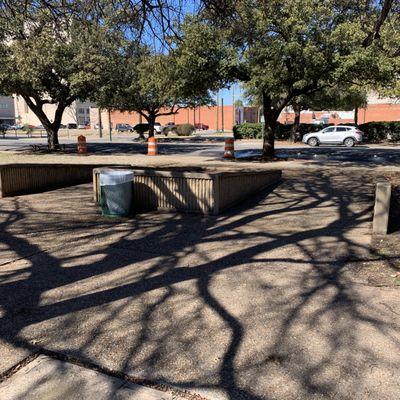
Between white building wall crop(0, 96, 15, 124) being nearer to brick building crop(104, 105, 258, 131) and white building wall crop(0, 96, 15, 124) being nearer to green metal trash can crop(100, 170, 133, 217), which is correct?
brick building crop(104, 105, 258, 131)

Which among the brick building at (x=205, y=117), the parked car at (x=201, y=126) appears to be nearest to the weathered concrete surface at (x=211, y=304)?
the parked car at (x=201, y=126)

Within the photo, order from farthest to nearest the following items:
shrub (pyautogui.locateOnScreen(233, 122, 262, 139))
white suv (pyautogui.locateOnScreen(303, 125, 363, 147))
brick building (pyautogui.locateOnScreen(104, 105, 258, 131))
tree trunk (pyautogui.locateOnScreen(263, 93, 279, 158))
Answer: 1. brick building (pyautogui.locateOnScreen(104, 105, 258, 131))
2. shrub (pyautogui.locateOnScreen(233, 122, 262, 139))
3. white suv (pyautogui.locateOnScreen(303, 125, 363, 147))
4. tree trunk (pyautogui.locateOnScreen(263, 93, 279, 158))

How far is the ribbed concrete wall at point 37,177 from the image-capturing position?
397 inches

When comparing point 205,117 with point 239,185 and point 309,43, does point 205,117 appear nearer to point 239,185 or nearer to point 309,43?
point 309,43

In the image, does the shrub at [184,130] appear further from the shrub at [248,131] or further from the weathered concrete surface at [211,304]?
the weathered concrete surface at [211,304]

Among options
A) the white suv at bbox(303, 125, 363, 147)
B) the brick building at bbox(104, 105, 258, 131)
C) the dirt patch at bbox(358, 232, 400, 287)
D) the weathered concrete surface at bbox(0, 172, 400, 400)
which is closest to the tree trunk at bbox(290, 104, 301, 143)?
the white suv at bbox(303, 125, 363, 147)

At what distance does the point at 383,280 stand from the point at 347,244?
57.1 inches

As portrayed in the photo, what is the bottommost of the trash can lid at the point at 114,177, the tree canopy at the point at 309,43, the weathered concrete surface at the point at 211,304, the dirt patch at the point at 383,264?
the dirt patch at the point at 383,264

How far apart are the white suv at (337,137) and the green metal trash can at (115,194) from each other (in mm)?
24162

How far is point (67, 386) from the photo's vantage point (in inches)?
116

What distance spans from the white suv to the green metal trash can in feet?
79.3

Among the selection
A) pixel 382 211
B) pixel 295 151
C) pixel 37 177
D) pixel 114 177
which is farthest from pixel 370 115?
pixel 114 177

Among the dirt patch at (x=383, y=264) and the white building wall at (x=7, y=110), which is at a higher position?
the white building wall at (x=7, y=110)

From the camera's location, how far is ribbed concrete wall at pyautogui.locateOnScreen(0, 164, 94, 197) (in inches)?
397
